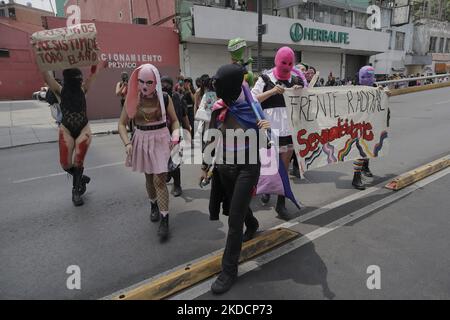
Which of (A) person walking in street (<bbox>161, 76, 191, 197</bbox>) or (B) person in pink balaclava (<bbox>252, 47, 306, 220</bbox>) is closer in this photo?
(B) person in pink balaclava (<bbox>252, 47, 306, 220</bbox>)

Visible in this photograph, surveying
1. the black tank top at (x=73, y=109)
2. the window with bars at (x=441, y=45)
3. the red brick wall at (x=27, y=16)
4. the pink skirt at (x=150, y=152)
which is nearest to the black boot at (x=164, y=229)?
the pink skirt at (x=150, y=152)

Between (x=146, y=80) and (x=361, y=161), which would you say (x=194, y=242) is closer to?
(x=146, y=80)

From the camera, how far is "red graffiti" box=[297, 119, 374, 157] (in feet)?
14.3

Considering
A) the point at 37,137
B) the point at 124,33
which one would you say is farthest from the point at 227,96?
the point at 124,33

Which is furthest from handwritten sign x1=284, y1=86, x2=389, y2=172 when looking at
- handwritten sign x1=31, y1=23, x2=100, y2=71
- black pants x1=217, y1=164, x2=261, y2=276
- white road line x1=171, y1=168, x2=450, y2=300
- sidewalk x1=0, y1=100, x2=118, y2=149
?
sidewalk x1=0, y1=100, x2=118, y2=149

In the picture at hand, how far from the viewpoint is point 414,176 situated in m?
5.35

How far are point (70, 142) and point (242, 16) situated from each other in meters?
15.4

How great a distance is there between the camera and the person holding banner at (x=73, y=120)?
15.2 feet

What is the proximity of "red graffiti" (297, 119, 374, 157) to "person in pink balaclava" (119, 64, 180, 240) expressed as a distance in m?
1.69

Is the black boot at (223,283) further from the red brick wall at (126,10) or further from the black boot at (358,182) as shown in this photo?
the red brick wall at (126,10)

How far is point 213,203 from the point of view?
321 centimetres

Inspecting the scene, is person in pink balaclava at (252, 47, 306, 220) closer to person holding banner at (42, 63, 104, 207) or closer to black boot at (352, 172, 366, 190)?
black boot at (352, 172, 366, 190)

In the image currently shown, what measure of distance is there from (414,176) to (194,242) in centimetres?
384
